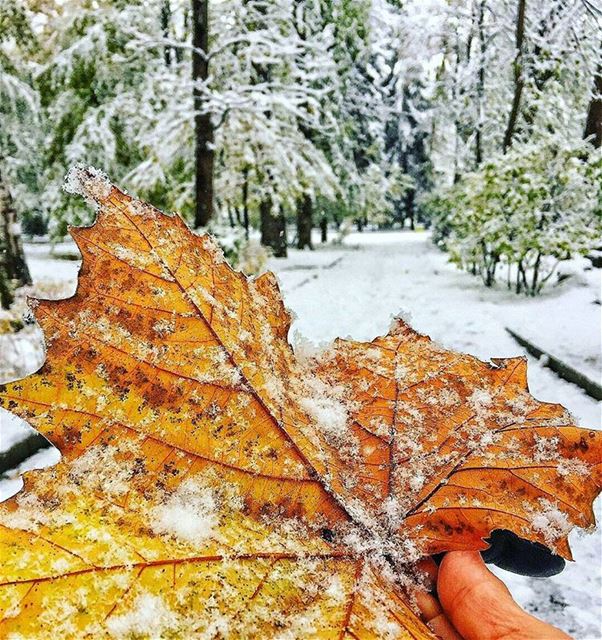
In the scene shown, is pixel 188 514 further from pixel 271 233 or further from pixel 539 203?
pixel 271 233

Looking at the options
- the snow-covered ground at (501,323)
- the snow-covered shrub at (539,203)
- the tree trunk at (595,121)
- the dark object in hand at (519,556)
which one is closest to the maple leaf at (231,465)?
the dark object in hand at (519,556)

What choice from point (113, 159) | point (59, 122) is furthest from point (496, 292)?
point (59, 122)

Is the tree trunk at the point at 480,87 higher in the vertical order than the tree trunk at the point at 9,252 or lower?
higher

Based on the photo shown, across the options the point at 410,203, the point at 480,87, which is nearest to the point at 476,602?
the point at 480,87

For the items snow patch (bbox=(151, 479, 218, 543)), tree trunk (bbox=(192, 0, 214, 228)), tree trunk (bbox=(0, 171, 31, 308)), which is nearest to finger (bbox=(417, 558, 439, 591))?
snow patch (bbox=(151, 479, 218, 543))

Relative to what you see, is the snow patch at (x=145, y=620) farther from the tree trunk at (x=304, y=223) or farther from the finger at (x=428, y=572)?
the tree trunk at (x=304, y=223)

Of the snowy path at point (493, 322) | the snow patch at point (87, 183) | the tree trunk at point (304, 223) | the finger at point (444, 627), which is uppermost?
the snow patch at point (87, 183)
